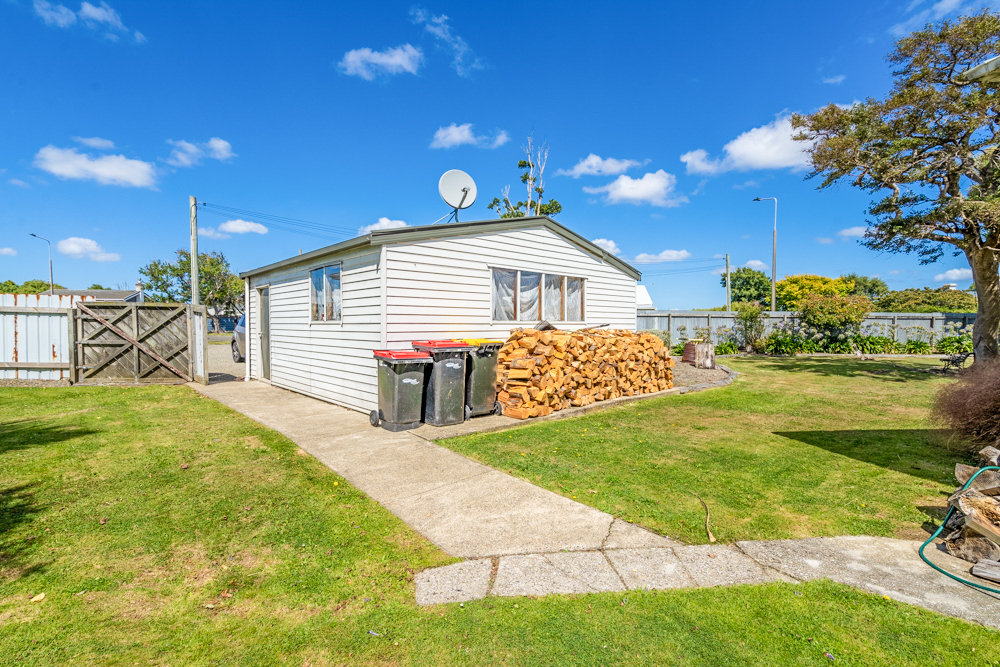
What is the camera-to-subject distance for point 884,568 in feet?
9.35

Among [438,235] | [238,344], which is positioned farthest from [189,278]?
[438,235]

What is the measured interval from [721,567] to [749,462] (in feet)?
8.16

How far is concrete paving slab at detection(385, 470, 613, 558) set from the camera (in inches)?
124

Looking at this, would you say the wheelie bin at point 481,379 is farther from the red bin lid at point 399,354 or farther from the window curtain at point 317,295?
the window curtain at point 317,295

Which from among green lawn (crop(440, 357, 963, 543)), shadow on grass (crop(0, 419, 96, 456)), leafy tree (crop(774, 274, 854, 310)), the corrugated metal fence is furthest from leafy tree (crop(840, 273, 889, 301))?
shadow on grass (crop(0, 419, 96, 456))

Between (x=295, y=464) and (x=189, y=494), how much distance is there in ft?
3.32

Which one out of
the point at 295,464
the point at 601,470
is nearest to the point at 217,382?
the point at 295,464

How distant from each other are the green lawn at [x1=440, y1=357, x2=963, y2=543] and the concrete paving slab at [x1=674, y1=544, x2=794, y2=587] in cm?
16

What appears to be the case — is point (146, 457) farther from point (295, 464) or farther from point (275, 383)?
point (275, 383)

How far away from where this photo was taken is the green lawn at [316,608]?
6.93ft

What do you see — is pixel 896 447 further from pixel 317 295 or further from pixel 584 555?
pixel 317 295

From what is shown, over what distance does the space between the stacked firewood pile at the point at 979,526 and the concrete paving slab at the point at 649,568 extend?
69.5 inches

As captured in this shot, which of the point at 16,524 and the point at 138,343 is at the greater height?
the point at 138,343

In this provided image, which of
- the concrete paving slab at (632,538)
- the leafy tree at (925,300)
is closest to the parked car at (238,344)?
the concrete paving slab at (632,538)
